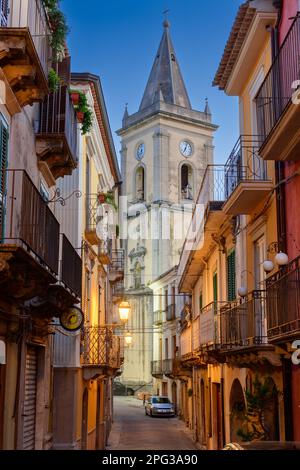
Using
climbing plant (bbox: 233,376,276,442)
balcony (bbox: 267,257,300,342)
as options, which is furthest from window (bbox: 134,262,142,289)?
balcony (bbox: 267,257,300,342)

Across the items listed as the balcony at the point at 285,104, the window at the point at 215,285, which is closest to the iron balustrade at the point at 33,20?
the balcony at the point at 285,104

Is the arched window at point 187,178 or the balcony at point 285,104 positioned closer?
the balcony at point 285,104

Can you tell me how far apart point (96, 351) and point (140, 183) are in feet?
160

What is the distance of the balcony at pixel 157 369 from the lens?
182ft

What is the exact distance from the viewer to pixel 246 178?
14.1m

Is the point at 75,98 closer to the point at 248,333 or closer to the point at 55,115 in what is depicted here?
the point at 55,115

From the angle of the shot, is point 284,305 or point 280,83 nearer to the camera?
point 284,305

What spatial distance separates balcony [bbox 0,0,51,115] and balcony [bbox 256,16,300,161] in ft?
10.9

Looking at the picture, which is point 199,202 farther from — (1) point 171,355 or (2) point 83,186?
(1) point 171,355

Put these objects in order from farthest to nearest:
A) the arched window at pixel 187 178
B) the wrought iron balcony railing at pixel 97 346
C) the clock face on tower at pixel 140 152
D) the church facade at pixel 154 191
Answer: the clock face on tower at pixel 140 152 < the arched window at pixel 187 178 < the church facade at pixel 154 191 < the wrought iron balcony railing at pixel 97 346

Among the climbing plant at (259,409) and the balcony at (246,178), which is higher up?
the balcony at (246,178)

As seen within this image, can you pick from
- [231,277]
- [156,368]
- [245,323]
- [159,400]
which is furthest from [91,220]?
[156,368]

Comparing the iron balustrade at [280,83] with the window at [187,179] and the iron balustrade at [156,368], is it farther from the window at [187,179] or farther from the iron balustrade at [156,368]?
the window at [187,179]

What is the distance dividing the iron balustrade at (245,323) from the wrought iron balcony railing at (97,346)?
187 inches
